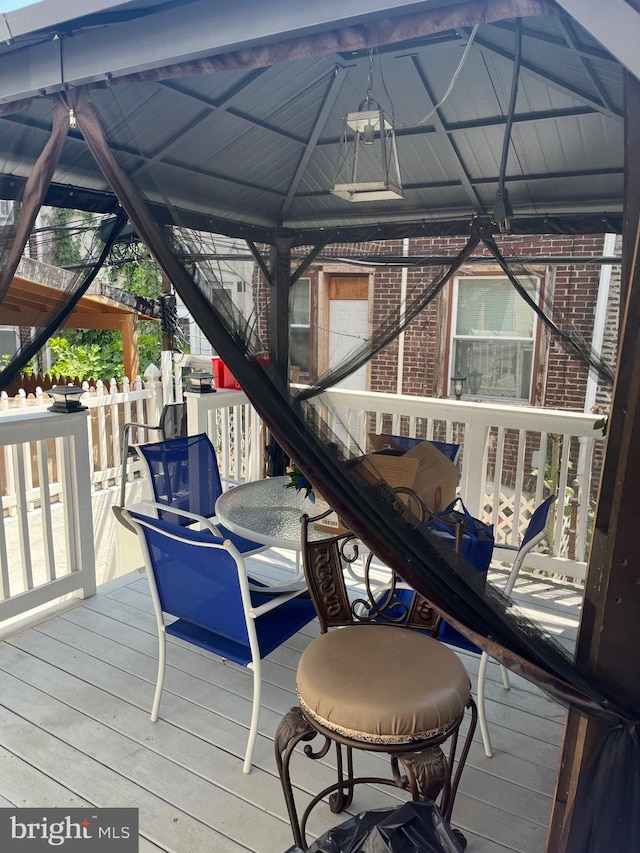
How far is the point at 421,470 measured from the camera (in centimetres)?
224

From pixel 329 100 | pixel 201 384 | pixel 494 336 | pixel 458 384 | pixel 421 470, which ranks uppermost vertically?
pixel 329 100

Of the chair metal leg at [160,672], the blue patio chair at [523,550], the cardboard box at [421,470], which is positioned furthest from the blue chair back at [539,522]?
the chair metal leg at [160,672]

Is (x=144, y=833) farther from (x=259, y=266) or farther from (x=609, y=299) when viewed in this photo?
(x=609, y=299)

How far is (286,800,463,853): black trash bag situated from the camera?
4.27 ft

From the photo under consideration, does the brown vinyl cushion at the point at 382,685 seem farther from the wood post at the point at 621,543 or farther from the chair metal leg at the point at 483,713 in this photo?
the chair metal leg at the point at 483,713

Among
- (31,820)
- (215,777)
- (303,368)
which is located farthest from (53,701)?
(303,368)

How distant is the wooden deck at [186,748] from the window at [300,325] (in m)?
1.46

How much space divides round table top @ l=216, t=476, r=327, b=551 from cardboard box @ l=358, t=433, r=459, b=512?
0.51m

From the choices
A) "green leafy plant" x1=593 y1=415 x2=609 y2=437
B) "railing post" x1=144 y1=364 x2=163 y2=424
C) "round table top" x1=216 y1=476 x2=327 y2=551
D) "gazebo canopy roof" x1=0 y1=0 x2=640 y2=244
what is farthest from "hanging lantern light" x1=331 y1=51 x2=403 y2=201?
"railing post" x1=144 y1=364 x2=163 y2=424

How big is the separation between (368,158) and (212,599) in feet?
5.01

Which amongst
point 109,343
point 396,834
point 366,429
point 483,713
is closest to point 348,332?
point 366,429

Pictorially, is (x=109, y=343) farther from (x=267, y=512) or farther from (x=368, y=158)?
(x=368, y=158)

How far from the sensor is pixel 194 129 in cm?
232

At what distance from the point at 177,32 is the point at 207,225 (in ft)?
1.55
